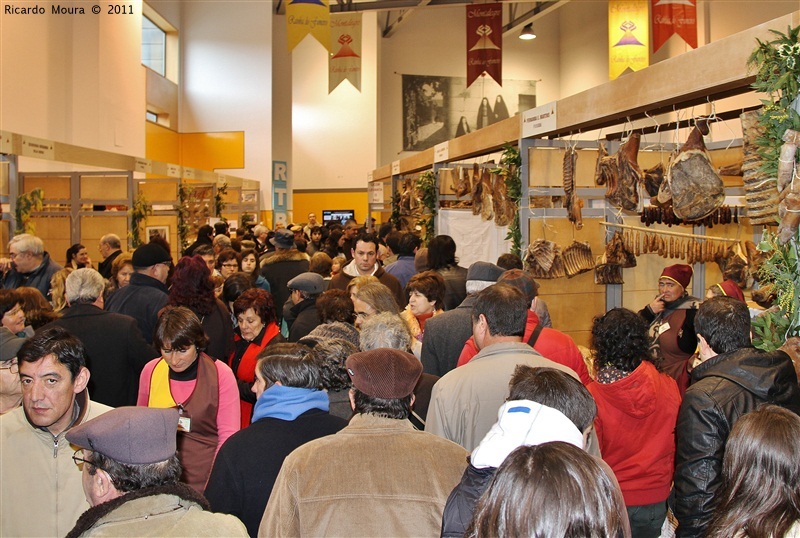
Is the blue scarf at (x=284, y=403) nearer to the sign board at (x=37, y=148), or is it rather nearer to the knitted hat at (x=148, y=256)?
the knitted hat at (x=148, y=256)

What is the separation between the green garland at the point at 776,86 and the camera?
10.7 feet

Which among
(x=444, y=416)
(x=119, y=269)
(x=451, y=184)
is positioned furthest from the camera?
(x=451, y=184)

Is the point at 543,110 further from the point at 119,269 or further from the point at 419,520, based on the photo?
the point at 419,520

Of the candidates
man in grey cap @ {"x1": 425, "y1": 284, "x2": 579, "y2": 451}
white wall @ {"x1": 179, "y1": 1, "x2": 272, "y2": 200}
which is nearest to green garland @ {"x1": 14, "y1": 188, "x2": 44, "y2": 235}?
man in grey cap @ {"x1": 425, "y1": 284, "x2": 579, "y2": 451}

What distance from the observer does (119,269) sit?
5.83 m

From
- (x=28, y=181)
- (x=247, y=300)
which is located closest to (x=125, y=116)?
(x=28, y=181)

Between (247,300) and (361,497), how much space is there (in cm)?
256

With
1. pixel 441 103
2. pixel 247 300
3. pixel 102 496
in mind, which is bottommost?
pixel 102 496

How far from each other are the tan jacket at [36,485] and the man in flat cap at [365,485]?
0.78 meters

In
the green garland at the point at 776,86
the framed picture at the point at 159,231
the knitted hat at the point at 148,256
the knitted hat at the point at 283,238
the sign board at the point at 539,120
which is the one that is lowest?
the knitted hat at the point at 148,256

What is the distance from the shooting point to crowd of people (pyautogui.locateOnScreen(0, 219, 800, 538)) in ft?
5.54

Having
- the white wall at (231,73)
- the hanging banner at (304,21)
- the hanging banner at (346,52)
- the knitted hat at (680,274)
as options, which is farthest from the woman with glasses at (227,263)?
the white wall at (231,73)

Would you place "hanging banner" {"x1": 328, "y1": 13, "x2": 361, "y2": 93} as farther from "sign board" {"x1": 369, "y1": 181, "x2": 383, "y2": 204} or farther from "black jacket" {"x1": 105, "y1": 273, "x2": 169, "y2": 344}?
"black jacket" {"x1": 105, "y1": 273, "x2": 169, "y2": 344}

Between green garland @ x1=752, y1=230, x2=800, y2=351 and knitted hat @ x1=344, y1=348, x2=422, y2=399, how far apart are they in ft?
6.32
